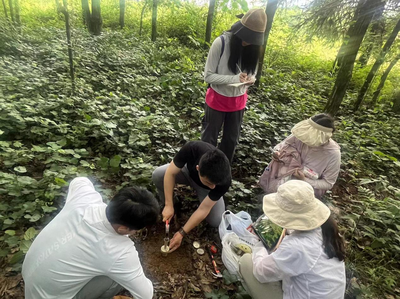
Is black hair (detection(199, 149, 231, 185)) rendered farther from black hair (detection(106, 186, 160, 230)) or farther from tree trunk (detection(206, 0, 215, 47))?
tree trunk (detection(206, 0, 215, 47))

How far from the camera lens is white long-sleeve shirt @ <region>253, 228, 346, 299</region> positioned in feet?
5.40

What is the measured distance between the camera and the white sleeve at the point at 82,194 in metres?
1.68

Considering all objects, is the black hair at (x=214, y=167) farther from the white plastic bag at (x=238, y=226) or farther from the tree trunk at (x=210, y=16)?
the tree trunk at (x=210, y=16)

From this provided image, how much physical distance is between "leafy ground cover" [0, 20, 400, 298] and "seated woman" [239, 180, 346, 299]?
62 cm

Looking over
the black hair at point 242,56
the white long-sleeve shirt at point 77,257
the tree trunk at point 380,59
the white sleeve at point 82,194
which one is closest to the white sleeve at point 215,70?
the black hair at point 242,56

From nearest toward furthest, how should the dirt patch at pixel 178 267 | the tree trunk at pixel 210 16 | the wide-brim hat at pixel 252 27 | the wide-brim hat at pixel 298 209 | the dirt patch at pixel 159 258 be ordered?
the wide-brim hat at pixel 298 209 < the dirt patch at pixel 178 267 < the dirt patch at pixel 159 258 < the wide-brim hat at pixel 252 27 < the tree trunk at pixel 210 16

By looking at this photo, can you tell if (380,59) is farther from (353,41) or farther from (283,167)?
(283,167)

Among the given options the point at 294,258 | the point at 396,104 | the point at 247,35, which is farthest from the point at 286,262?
the point at 396,104

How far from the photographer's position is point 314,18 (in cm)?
723

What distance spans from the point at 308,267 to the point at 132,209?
120 centimetres

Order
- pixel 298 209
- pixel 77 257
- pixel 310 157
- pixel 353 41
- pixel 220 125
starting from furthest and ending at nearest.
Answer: pixel 353 41 < pixel 220 125 < pixel 310 157 < pixel 298 209 < pixel 77 257

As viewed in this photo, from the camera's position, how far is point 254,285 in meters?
2.03

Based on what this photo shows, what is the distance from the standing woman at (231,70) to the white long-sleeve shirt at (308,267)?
68.5 inches

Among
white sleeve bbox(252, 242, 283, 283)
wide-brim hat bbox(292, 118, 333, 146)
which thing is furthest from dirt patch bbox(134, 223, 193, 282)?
wide-brim hat bbox(292, 118, 333, 146)
